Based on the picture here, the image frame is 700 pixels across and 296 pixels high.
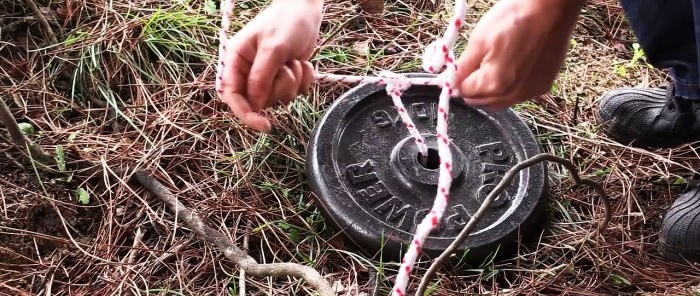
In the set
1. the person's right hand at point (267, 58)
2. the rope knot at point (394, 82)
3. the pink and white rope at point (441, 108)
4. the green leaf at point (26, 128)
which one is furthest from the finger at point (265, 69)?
the green leaf at point (26, 128)

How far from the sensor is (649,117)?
212cm

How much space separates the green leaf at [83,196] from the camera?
186 cm

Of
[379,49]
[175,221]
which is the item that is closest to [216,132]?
[175,221]

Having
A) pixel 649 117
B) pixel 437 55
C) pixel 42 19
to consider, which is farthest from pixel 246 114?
pixel 649 117

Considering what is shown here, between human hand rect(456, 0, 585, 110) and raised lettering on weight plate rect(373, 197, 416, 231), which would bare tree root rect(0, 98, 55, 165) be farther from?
human hand rect(456, 0, 585, 110)

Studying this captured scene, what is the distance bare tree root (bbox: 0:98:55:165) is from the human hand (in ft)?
3.88

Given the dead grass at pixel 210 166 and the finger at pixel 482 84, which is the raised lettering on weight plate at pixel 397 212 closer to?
the dead grass at pixel 210 166

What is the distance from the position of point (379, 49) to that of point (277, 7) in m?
1.09

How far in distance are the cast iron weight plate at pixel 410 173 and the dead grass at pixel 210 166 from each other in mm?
86

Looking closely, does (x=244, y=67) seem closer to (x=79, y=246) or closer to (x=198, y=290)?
(x=198, y=290)

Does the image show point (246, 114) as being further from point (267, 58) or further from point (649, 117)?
point (649, 117)

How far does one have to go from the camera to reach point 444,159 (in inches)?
54.7

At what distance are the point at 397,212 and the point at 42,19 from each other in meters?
1.29

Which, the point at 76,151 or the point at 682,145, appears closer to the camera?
the point at 76,151
